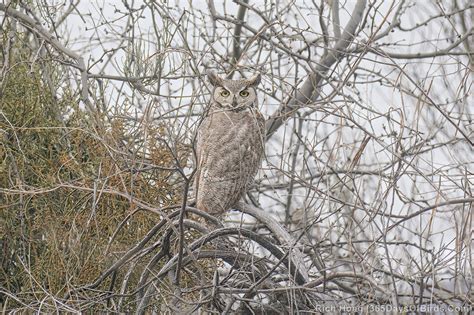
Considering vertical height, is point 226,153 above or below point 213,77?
below

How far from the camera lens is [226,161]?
4008 millimetres

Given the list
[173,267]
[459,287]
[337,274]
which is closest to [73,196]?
[173,267]

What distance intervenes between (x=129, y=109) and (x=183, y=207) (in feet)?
3.97

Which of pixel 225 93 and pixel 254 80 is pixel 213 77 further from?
pixel 254 80

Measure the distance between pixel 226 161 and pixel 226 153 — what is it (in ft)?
0.12

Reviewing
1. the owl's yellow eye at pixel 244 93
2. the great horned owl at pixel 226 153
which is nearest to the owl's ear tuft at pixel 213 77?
the great horned owl at pixel 226 153

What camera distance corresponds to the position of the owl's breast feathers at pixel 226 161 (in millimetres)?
3963

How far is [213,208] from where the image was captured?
13.0 ft

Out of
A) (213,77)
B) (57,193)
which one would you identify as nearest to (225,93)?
(213,77)

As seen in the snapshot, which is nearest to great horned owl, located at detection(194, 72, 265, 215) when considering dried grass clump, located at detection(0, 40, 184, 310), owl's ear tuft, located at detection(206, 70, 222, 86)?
owl's ear tuft, located at detection(206, 70, 222, 86)

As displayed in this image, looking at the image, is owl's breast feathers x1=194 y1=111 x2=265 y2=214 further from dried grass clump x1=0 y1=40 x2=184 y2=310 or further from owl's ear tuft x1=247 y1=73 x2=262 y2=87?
dried grass clump x1=0 y1=40 x2=184 y2=310

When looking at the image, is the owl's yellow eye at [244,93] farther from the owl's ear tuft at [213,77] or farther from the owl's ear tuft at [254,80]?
the owl's ear tuft at [213,77]

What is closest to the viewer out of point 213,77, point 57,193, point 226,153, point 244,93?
point 57,193

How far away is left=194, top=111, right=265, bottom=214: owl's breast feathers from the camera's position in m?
3.96
